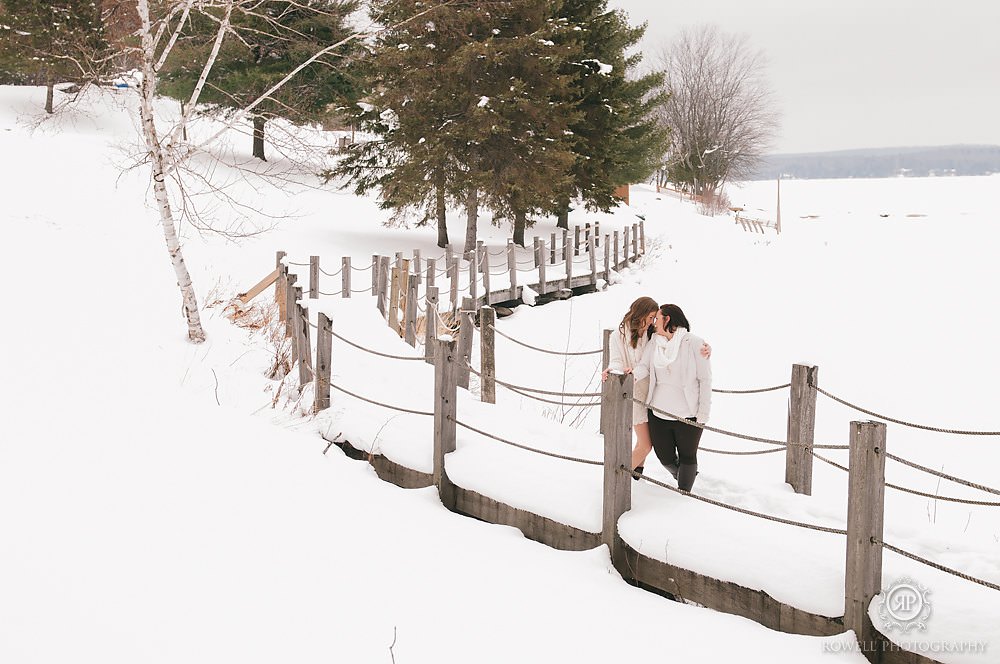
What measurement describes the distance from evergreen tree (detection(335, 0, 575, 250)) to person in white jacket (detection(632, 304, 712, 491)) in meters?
15.2

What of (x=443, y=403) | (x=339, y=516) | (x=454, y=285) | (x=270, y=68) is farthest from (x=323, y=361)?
(x=270, y=68)

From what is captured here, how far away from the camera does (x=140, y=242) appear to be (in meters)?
17.8

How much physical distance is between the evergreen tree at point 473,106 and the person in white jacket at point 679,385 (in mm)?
15211

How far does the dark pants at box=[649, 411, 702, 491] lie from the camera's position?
18.6 ft

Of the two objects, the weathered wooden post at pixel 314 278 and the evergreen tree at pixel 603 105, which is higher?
the evergreen tree at pixel 603 105

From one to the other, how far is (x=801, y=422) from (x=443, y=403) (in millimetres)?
2621

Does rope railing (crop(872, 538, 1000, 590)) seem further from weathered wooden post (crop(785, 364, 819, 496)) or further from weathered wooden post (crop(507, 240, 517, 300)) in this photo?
weathered wooden post (crop(507, 240, 517, 300))

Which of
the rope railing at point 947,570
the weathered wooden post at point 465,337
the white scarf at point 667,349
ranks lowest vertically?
the rope railing at point 947,570

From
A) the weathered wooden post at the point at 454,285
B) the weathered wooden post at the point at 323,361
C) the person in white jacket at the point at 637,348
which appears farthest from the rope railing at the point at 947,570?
the weathered wooden post at the point at 454,285

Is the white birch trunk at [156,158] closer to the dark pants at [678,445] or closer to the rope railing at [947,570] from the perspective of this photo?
the dark pants at [678,445]

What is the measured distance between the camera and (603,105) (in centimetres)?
2530

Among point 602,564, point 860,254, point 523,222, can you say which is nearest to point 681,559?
point 602,564

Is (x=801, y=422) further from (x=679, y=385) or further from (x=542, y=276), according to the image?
(x=542, y=276)

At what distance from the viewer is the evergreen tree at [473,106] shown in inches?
801
